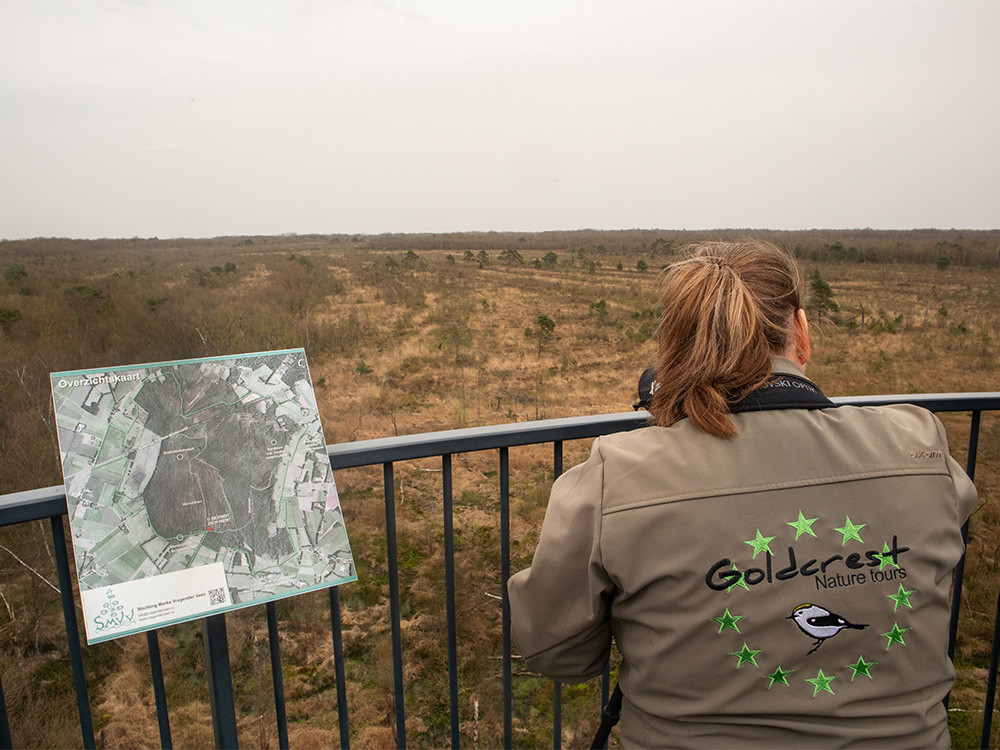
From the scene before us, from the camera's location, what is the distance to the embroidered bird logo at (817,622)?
0.83 m

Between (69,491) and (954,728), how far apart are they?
27.0 feet

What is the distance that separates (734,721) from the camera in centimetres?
86

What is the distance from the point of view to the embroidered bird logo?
834 mm

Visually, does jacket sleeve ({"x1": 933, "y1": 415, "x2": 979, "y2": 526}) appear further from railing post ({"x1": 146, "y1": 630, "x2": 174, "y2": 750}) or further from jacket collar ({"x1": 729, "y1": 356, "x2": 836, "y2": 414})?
railing post ({"x1": 146, "y1": 630, "x2": 174, "y2": 750})

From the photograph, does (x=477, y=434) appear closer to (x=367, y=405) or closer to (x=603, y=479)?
Answer: (x=603, y=479)

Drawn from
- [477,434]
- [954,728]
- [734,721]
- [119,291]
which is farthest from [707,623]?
[119,291]

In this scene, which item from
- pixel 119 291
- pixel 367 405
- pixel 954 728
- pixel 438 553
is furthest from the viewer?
pixel 367 405

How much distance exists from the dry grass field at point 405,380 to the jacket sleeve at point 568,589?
0.25 metres

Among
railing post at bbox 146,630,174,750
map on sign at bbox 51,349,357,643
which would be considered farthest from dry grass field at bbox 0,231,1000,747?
railing post at bbox 146,630,174,750

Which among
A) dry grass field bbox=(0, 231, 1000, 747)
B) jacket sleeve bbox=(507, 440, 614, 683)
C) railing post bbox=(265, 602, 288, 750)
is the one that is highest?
jacket sleeve bbox=(507, 440, 614, 683)

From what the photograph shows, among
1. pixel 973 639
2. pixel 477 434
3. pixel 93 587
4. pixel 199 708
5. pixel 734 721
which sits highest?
pixel 477 434

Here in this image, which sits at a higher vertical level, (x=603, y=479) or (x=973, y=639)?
(x=603, y=479)

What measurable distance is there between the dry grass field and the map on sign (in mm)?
712

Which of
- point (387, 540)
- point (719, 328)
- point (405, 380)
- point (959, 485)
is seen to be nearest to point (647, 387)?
point (719, 328)
